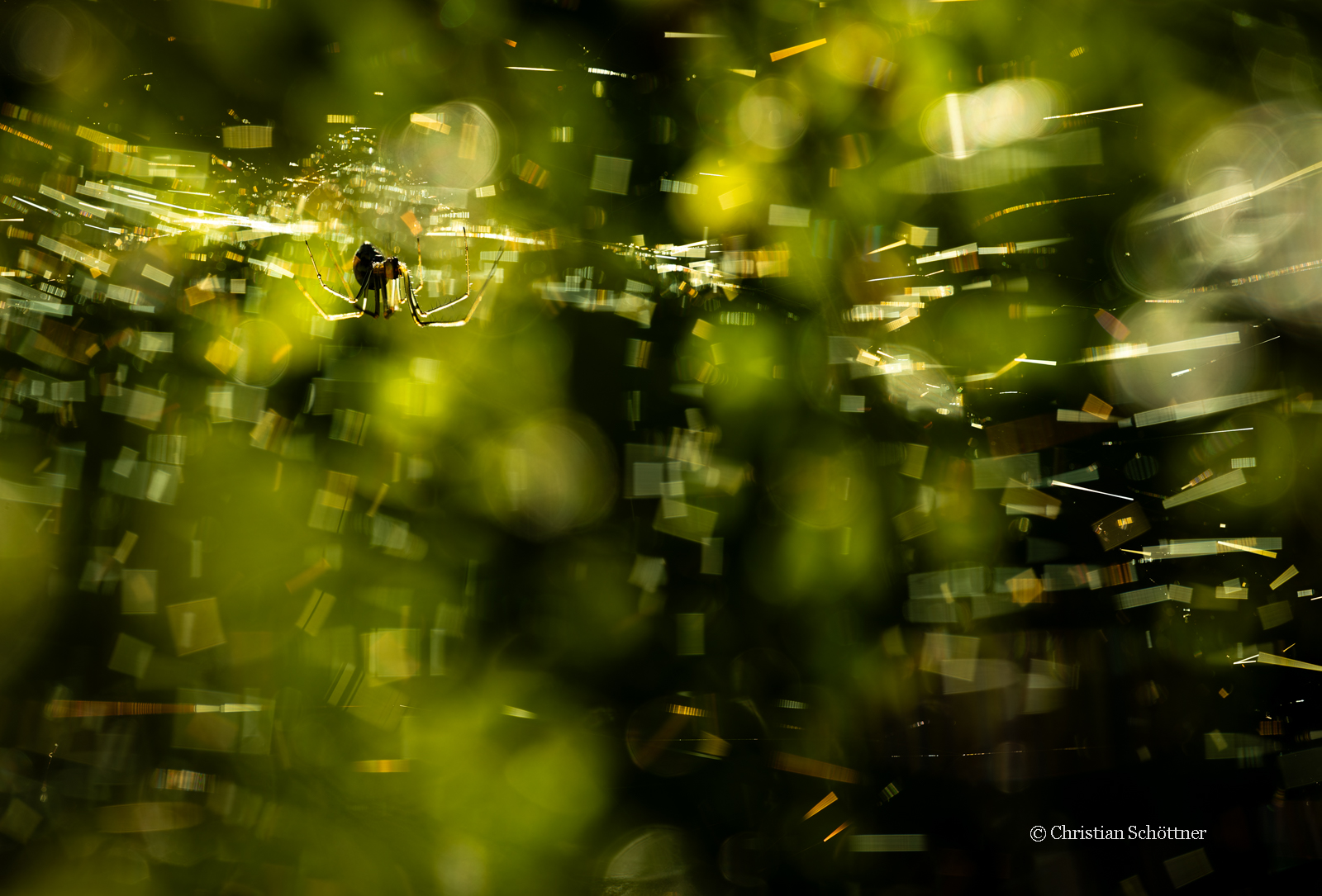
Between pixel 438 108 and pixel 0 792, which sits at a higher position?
pixel 438 108

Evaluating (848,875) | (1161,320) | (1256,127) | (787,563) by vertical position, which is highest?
(1256,127)

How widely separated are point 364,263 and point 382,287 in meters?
0.03

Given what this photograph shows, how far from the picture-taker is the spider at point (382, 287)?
0.65m

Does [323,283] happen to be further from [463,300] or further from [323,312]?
[463,300]

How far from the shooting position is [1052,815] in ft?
1.88

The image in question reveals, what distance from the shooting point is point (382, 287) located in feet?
2.22

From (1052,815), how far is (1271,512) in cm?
39

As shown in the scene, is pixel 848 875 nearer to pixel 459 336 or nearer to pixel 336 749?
pixel 336 749

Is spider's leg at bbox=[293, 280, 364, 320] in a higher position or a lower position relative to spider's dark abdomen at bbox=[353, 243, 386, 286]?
lower

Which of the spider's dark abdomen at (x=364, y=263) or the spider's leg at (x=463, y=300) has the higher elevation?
the spider's dark abdomen at (x=364, y=263)

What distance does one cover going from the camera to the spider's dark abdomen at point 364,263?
0.66 meters

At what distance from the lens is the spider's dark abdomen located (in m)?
0.66

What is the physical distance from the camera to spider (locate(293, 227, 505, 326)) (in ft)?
2.13

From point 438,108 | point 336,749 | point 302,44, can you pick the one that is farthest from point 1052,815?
point 302,44
